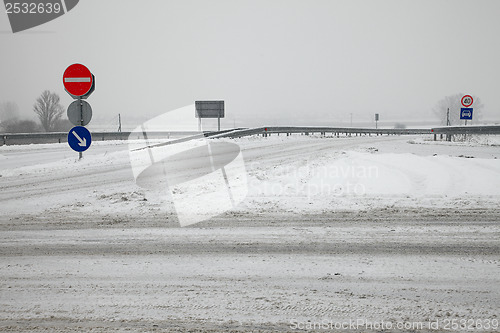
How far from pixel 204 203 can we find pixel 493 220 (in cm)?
548

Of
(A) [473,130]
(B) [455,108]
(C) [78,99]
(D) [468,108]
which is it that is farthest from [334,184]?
(B) [455,108]

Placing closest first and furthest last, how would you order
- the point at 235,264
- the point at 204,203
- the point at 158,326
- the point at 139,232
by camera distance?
the point at 158,326 → the point at 235,264 → the point at 139,232 → the point at 204,203

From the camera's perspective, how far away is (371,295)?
3.64 m

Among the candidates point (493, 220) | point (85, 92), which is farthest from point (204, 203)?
point (85, 92)

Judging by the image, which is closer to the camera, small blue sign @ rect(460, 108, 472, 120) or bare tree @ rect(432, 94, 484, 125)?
small blue sign @ rect(460, 108, 472, 120)

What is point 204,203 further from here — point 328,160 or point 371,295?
point 328,160

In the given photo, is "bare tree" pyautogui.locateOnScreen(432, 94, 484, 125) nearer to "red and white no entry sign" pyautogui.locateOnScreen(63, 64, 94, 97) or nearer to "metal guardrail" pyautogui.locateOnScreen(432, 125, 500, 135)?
"metal guardrail" pyautogui.locateOnScreen(432, 125, 500, 135)

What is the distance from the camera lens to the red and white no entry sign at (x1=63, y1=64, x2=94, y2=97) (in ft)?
40.5

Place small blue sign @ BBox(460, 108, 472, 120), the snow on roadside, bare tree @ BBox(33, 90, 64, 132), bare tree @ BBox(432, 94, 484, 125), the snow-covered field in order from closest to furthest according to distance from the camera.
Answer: the snow-covered field → the snow on roadside → small blue sign @ BBox(460, 108, 472, 120) → bare tree @ BBox(33, 90, 64, 132) → bare tree @ BBox(432, 94, 484, 125)

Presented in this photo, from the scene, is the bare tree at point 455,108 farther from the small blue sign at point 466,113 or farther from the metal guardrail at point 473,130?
the small blue sign at point 466,113

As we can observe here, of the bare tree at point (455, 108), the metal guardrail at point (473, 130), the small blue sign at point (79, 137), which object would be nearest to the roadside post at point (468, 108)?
the metal guardrail at point (473, 130)

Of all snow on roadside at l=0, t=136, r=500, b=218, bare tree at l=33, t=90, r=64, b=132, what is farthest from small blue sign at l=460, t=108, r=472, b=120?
bare tree at l=33, t=90, r=64, b=132

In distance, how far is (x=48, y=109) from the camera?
62250 millimetres

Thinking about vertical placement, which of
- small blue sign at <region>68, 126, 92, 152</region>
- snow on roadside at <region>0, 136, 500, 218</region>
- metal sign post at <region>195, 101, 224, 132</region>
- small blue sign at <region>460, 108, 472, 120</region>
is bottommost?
snow on roadside at <region>0, 136, 500, 218</region>
